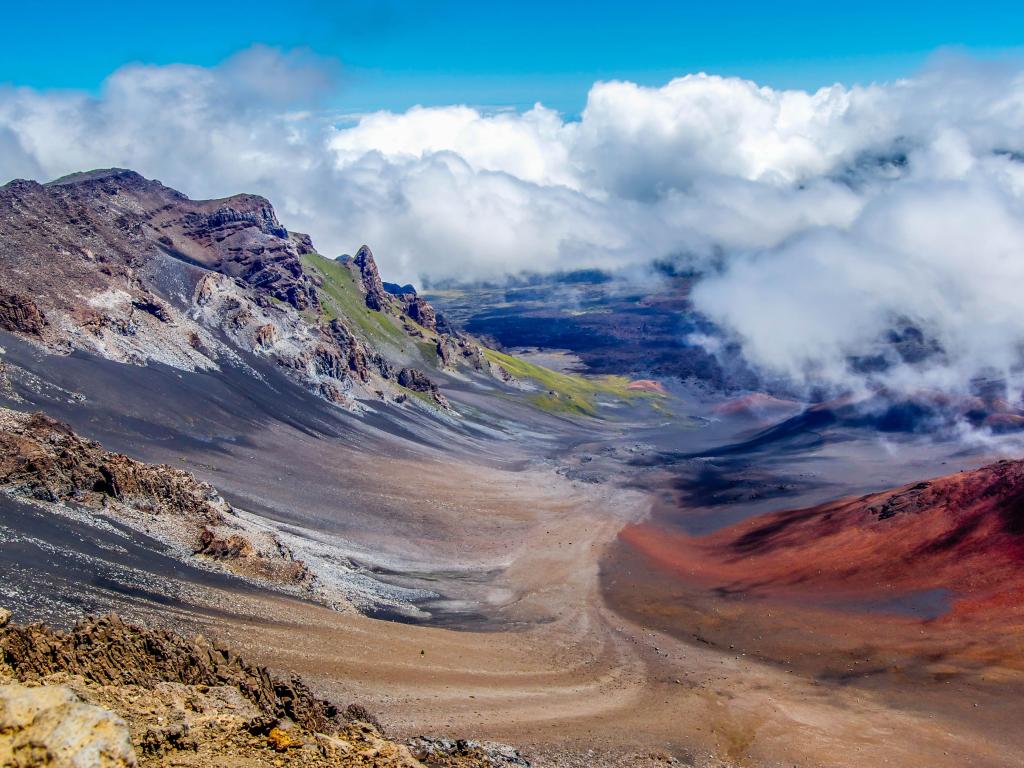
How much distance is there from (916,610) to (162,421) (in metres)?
90.8

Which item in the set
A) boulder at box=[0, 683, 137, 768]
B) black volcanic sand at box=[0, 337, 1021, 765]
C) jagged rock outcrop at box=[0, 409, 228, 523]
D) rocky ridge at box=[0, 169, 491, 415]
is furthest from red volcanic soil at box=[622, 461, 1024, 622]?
rocky ridge at box=[0, 169, 491, 415]

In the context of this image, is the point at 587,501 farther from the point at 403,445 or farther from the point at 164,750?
the point at 164,750

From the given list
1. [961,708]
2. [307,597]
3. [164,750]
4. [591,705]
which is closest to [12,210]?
[307,597]

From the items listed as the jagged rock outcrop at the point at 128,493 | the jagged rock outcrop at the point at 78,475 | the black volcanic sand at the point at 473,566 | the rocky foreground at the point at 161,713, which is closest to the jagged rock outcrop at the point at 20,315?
the black volcanic sand at the point at 473,566

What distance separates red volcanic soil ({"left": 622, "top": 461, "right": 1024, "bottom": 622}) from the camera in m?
74.1

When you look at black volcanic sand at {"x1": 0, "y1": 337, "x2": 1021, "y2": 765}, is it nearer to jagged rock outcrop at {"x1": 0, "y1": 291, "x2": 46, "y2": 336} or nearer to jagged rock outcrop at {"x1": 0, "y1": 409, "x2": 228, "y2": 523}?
jagged rock outcrop at {"x1": 0, "y1": 409, "x2": 228, "y2": 523}

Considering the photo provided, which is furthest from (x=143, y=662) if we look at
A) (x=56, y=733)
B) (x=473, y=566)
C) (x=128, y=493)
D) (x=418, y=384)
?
(x=418, y=384)

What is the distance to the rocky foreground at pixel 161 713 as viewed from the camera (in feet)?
51.3

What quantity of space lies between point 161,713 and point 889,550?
82.3 meters

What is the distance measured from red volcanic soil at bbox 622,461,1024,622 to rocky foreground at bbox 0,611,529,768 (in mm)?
53245

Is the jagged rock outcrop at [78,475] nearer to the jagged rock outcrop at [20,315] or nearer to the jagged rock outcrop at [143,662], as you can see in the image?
the jagged rock outcrop at [143,662]

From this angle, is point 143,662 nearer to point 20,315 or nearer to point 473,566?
point 473,566

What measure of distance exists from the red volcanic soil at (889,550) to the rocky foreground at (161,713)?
53.2 m

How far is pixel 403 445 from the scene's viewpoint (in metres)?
140
